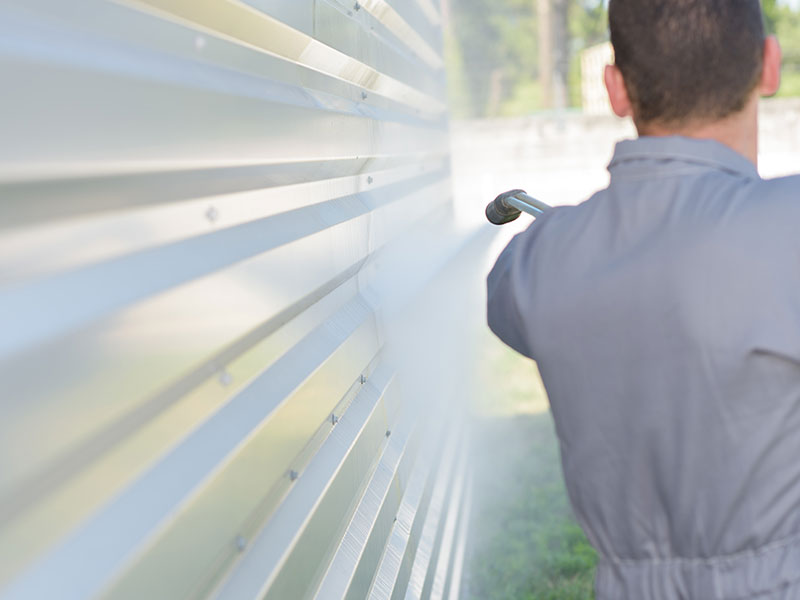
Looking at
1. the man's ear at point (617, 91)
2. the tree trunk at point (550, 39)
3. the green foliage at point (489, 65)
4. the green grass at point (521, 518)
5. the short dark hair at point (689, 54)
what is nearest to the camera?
the short dark hair at point (689, 54)

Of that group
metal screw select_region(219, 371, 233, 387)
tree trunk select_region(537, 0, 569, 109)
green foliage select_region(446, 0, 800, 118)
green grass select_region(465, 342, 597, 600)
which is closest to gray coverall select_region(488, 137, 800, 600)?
metal screw select_region(219, 371, 233, 387)

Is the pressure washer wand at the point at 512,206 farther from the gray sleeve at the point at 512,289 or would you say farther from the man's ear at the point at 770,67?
the man's ear at the point at 770,67

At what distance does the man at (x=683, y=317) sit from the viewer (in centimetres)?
130

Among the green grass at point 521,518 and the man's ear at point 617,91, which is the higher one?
the man's ear at point 617,91

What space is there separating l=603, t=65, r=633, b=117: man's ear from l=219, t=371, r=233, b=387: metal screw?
0.70 m

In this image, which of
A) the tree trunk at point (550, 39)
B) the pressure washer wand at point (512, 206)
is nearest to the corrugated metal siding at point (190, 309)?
the pressure washer wand at point (512, 206)

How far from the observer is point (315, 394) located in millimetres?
1699

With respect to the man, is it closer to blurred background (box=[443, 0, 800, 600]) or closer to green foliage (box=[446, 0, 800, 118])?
blurred background (box=[443, 0, 800, 600])

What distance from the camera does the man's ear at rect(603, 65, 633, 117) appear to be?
148 cm

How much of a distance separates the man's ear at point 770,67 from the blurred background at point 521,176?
244 centimetres

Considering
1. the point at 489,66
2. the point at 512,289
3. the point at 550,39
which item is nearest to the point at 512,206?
the point at 512,289

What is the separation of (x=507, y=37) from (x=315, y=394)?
1236cm

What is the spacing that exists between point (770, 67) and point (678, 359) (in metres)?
0.47

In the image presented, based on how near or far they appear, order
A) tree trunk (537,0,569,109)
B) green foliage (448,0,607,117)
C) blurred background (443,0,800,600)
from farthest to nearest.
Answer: tree trunk (537,0,569,109)
green foliage (448,0,607,117)
blurred background (443,0,800,600)
